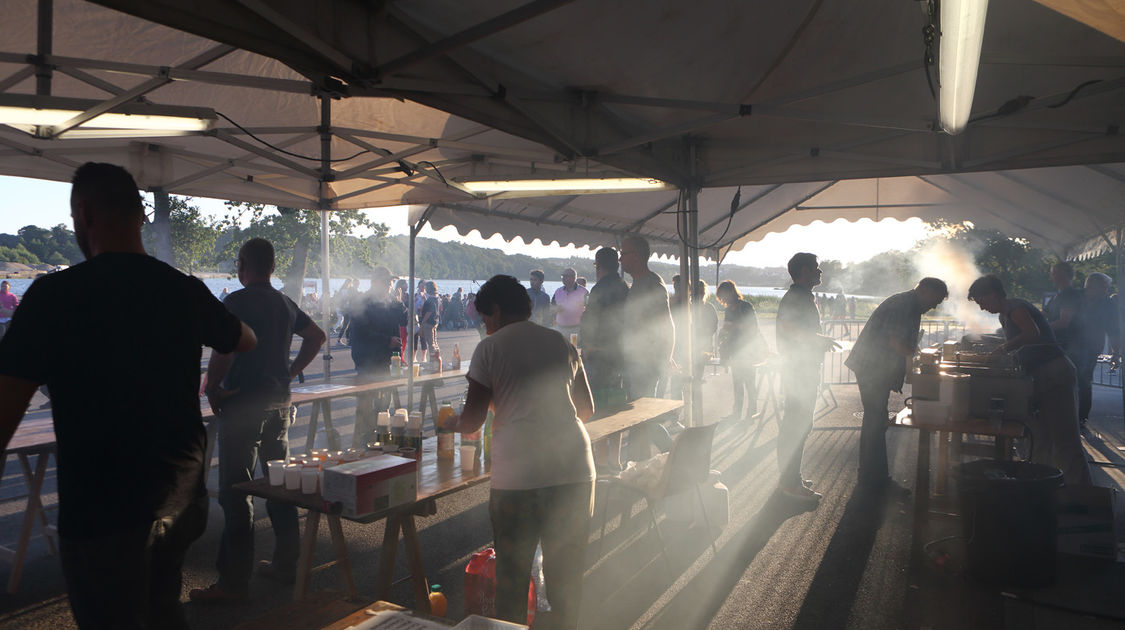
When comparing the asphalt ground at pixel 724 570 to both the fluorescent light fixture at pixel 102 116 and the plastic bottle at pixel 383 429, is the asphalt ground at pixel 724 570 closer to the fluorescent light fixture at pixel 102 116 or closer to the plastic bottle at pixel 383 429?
the plastic bottle at pixel 383 429

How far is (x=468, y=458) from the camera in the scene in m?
3.43

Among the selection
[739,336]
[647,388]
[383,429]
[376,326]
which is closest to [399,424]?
[383,429]

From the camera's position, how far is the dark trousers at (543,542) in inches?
96.0

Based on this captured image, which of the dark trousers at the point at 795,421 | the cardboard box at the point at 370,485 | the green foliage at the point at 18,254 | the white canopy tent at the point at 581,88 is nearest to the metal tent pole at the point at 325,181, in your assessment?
the white canopy tent at the point at 581,88

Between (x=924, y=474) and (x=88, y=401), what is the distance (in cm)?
454

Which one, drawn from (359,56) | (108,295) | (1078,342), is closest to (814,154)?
(359,56)

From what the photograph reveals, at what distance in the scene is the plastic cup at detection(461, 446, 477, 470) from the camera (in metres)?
3.42

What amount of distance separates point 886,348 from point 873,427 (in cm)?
69

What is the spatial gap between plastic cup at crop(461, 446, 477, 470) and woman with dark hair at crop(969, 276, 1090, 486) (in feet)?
14.4

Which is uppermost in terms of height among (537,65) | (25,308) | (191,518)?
(537,65)

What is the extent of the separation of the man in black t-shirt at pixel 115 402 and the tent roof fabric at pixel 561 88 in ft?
2.39

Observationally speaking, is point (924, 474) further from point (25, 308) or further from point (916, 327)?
point (25, 308)

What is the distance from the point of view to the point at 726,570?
4.08 metres

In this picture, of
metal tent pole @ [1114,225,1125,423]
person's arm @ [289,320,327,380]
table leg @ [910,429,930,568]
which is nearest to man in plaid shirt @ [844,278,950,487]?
table leg @ [910,429,930,568]
